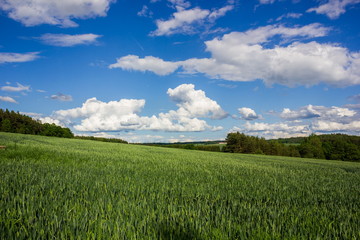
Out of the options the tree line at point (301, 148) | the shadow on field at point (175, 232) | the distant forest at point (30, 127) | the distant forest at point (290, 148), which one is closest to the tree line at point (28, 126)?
the distant forest at point (30, 127)

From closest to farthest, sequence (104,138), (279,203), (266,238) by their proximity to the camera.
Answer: (266,238) < (279,203) < (104,138)

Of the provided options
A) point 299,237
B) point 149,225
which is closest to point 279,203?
point 299,237

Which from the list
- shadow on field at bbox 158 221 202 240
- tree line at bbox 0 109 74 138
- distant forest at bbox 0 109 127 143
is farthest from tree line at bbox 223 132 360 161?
shadow on field at bbox 158 221 202 240

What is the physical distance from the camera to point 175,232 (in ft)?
8.00

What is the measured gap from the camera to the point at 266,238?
2.32 m

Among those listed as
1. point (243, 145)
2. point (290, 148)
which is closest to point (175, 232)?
point (243, 145)

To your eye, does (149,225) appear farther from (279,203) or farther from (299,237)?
(279,203)

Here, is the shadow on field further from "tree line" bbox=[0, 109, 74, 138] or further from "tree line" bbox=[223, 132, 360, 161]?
"tree line" bbox=[0, 109, 74, 138]

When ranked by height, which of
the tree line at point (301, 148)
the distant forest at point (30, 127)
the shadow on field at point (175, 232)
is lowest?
the tree line at point (301, 148)

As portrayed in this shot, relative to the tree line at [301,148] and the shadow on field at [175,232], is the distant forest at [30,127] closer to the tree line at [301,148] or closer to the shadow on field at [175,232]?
the tree line at [301,148]

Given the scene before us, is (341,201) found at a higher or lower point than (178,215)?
lower

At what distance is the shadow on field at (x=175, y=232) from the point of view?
7.74 feet

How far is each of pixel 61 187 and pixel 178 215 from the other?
2616mm

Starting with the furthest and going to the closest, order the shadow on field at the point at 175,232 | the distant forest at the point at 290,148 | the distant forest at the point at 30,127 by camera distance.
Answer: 1. the distant forest at the point at 290,148
2. the distant forest at the point at 30,127
3. the shadow on field at the point at 175,232
